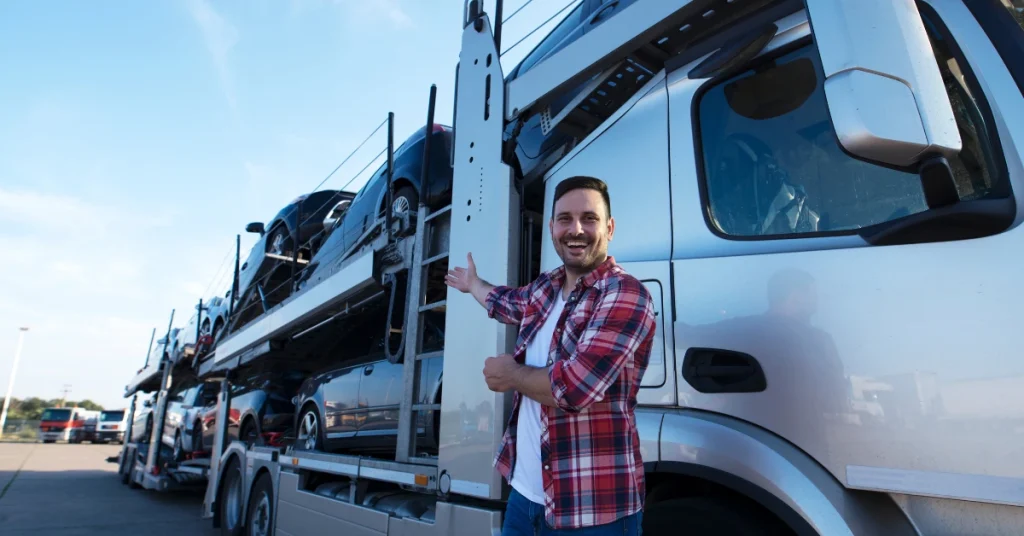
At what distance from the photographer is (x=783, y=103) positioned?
2.06 m

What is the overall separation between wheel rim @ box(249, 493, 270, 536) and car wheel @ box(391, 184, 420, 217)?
2570 millimetres

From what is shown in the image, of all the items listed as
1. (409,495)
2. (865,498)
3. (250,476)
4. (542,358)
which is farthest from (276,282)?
(865,498)

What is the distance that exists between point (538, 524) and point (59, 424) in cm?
4189

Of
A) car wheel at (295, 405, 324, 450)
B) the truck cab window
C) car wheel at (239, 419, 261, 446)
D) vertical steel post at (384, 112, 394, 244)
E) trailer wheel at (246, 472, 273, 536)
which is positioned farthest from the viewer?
car wheel at (239, 419, 261, 446)

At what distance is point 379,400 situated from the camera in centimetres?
504

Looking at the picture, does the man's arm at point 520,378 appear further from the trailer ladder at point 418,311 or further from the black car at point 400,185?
the black car at point 400,185

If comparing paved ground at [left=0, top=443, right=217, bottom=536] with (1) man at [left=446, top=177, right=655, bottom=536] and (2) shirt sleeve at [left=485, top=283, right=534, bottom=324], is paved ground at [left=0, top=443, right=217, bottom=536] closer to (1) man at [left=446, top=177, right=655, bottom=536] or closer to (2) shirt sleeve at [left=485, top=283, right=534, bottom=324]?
(2) shirt sleeve at [left=485, top=283, right=534, bottom=324]

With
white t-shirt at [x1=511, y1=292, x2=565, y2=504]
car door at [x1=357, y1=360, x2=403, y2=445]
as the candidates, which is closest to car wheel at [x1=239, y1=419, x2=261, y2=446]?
car door at [x1=357, y1=360, x2=403, y2=445]

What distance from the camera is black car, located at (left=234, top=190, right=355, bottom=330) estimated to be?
789cm

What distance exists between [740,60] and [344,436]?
4441 mm

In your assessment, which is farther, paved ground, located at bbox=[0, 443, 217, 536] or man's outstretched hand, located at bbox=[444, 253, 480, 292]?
paved ground, located at bbox=[0, 443, 217, 536]

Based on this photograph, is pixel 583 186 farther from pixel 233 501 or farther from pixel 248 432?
pixel 248 432

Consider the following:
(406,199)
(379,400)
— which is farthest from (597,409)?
(406,199)

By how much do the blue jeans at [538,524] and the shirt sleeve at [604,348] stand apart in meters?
0.30
